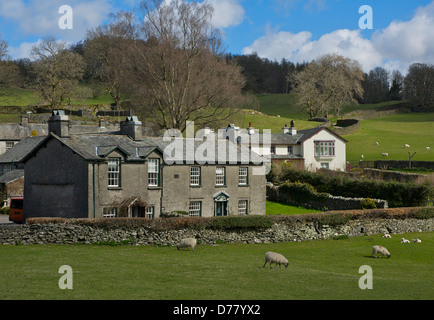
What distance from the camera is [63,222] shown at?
3009 centimetres

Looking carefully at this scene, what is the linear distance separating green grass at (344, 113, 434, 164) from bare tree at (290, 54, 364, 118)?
25.0ft

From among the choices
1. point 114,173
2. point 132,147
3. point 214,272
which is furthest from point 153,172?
point 214,272

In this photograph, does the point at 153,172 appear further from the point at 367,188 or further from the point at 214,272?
the point at 367,188

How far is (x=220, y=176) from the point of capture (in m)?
42.6

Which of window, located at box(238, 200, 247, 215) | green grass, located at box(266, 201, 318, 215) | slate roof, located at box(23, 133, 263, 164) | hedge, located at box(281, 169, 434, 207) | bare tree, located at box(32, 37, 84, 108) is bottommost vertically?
green grass, located at box(266, 201, 318, 215)

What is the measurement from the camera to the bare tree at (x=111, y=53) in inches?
2371

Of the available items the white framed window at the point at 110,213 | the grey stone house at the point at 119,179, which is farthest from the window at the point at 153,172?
the white framed window at the point at 110,213

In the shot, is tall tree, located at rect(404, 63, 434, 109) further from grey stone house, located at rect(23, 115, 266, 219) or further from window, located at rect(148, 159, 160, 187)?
window, located at rect(148, 159, 160, 187)

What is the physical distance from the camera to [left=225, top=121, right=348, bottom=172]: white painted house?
69375 millimetres

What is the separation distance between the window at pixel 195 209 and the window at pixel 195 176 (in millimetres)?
1480

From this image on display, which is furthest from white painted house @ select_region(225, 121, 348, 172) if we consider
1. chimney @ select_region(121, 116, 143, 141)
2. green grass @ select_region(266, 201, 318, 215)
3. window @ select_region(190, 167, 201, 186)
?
chimney @ select_region(121, 116, 143, 141)

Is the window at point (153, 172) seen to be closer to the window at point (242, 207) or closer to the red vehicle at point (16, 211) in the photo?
the window at point (242, 207)

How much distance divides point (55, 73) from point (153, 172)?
59.7m
